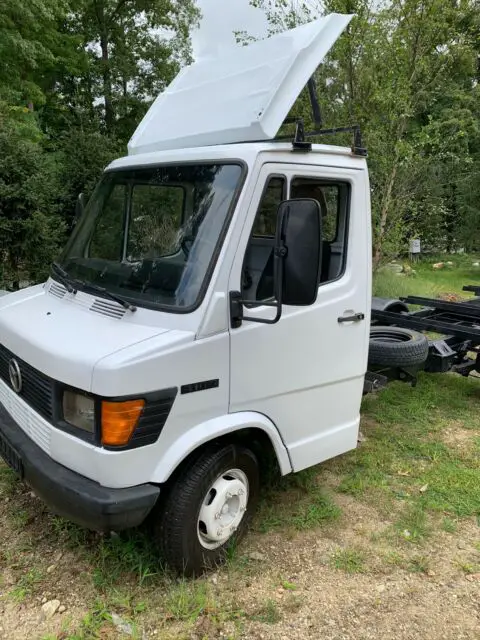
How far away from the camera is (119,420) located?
8.01 ft

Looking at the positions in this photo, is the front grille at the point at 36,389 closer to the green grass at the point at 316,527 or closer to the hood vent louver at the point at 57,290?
the hood vent louver at the point at 57,290

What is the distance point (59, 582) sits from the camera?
2.96 m

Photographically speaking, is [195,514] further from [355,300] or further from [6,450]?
[355,300]

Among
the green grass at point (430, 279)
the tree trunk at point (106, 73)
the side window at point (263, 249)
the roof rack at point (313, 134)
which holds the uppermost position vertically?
the tree trunk at point (106, 73)

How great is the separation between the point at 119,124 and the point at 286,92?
18886 millimetres

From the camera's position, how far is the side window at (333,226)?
339cm

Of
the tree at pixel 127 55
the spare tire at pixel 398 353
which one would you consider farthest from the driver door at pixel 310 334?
the tree at pixel 127 55

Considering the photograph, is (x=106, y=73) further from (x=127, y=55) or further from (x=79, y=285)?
(x=79, y=285)

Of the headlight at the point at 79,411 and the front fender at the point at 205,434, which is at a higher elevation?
the headlight at the point at 79,411

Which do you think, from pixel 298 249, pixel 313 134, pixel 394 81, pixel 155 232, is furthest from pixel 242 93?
pixel 394 81

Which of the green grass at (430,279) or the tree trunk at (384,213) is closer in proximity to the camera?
the tree trunk at (384,213)

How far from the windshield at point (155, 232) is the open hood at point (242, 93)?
0.33m

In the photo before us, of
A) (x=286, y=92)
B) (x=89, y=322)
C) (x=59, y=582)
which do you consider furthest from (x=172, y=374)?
(x=286, y=92)

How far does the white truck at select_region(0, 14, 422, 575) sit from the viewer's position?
8.24 feet
